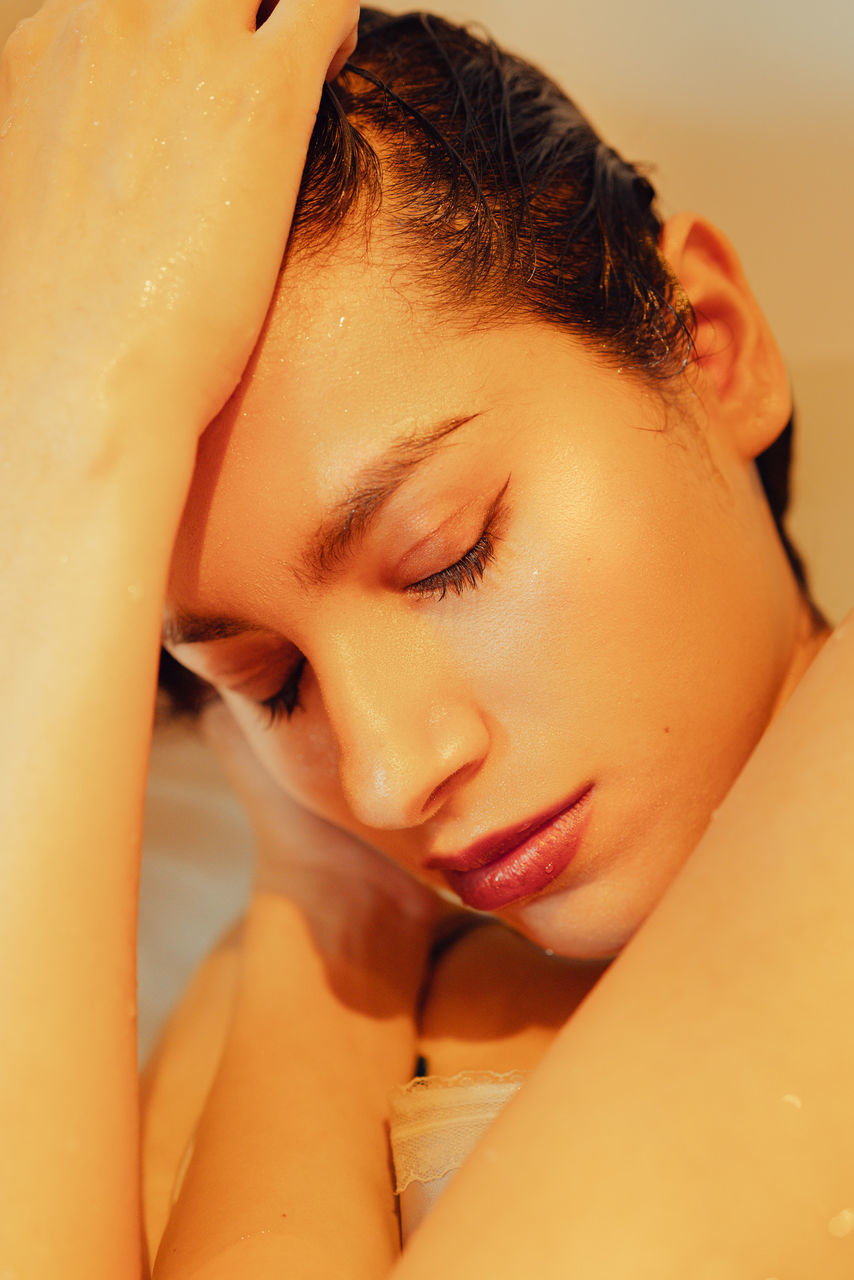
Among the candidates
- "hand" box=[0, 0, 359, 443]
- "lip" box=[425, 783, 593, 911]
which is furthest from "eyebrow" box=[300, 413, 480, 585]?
"lip" box=[425, 783, 593, 911]

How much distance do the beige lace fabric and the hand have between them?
0.54 metres

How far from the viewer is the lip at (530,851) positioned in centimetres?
75

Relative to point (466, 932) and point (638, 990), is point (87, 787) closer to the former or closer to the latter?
point (638, 990)

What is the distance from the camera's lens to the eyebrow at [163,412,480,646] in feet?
2.27

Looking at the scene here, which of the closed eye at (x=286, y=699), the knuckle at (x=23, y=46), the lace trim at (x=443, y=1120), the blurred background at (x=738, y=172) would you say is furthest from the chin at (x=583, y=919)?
the knuckle at (x=23, y=46)

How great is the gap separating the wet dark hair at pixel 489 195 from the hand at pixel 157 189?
1.9 inches

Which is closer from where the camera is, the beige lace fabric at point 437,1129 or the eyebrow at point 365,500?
the eyebrow at point 365,500

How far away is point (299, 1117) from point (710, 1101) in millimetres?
518

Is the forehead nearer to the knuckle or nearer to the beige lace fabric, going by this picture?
the knuckle

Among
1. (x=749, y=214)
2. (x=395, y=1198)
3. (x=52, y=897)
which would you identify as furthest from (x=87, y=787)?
(x=749, y=214)

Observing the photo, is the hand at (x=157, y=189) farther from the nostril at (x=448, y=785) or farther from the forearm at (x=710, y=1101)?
the forearm at (x=710, y=1101)

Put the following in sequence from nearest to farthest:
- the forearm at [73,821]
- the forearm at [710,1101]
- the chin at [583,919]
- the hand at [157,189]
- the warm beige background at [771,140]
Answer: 1. the forearm at [710,1101]
2. the forearm at [73,821]
3. the hand at [157,189]
4. the chin at [583,919]
5. the warm beige background at [771,140]

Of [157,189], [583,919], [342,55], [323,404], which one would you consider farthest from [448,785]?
[342,55]

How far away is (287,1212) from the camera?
2.53 feet
